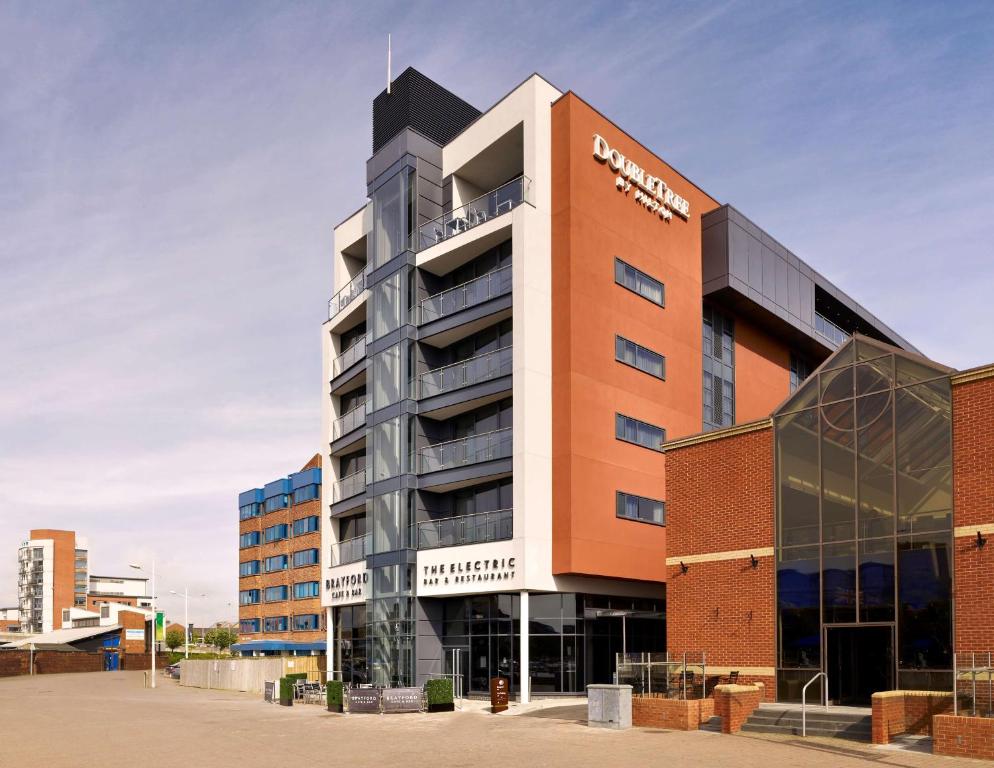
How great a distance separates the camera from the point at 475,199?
4350cm

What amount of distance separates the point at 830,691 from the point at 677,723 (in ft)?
13.9

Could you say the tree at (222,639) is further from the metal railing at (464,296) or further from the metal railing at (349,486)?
the metal railing at (464,296)

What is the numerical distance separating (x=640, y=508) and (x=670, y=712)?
13.9 meters

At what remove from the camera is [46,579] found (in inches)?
6988

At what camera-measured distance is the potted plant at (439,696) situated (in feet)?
113

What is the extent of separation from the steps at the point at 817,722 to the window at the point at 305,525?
57.0m

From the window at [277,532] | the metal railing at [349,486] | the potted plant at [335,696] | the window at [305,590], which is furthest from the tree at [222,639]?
the potted plant at [335,696]

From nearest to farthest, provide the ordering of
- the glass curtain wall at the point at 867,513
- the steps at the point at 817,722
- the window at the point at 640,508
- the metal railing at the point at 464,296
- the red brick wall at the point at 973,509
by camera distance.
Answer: the steps at the point at 817,722 → the red brick wall at the point at 973,509 → the glass curtain wall at the point at 867,513 → the window at the point at 640,508 → the metal railing at the point at 464,296

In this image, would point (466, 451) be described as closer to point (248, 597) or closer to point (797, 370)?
point (797, 370)

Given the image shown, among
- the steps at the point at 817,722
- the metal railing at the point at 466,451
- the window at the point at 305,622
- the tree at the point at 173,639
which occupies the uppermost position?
the metal railing at the point at 466,451

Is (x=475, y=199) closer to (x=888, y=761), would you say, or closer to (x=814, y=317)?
(x=814, y=317)

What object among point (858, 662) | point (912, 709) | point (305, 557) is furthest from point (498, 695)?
point (305, 557)

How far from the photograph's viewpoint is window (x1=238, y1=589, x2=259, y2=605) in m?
89.2

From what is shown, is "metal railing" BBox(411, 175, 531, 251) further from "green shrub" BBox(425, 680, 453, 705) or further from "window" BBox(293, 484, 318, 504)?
"window" BBox(293, 484, 318, 504)
